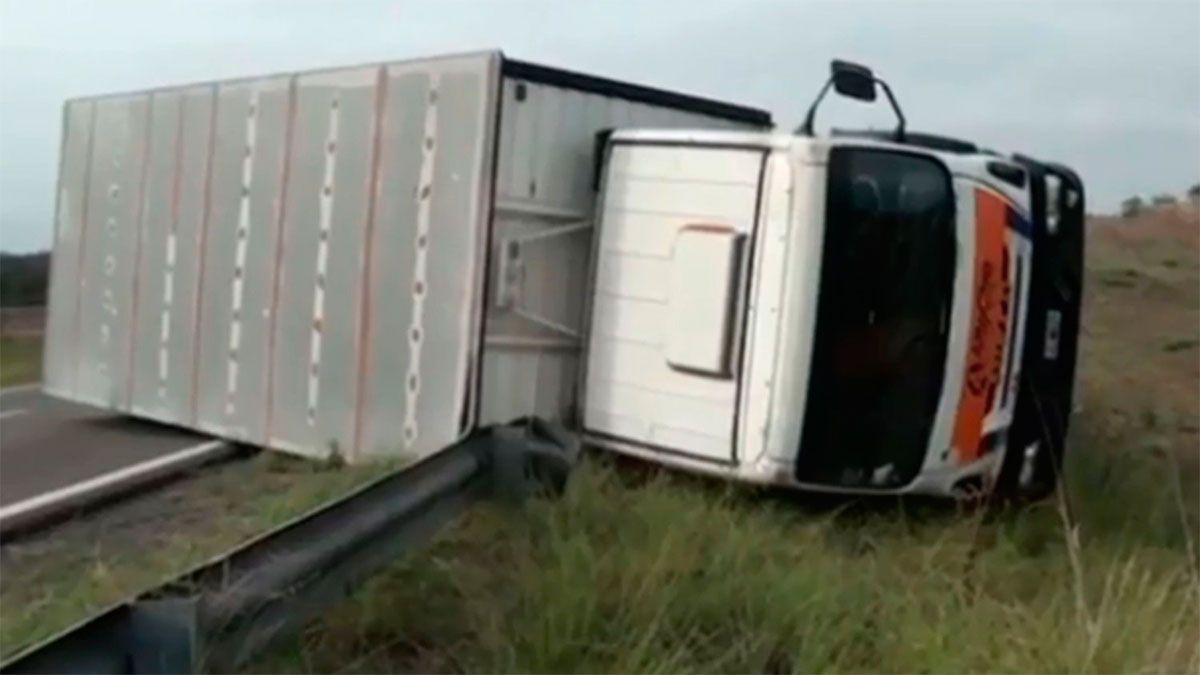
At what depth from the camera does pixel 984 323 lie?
7.56m

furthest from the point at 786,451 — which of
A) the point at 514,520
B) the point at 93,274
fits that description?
the point at 93,274

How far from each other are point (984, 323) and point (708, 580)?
2455 millimetres

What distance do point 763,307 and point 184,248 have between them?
4.44m

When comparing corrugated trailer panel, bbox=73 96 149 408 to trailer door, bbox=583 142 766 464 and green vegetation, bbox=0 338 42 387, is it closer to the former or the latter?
green vegetation, bbox=0 338 42 387

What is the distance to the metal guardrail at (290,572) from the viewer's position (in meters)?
3.73

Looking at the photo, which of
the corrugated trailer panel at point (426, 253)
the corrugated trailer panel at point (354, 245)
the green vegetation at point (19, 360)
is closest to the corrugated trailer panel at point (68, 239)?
the green vegetation at point (19, 360)

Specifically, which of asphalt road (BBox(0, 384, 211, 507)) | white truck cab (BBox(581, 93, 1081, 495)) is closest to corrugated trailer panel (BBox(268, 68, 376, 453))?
asphalt road (BBox(0, 384, 211, 507))

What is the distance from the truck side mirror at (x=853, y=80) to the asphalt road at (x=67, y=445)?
4.00 m

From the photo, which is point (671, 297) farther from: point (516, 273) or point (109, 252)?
point (109, 252)

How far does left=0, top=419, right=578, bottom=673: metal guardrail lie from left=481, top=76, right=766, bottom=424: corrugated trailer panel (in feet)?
2.46

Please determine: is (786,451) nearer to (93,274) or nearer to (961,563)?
(961,563)

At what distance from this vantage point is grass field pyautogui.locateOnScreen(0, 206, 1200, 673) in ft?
16.6

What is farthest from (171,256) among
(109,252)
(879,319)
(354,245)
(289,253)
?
(879,319)

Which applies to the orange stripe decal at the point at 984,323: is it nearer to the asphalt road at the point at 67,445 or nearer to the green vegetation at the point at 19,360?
the asphalt road at the point at 67,445
